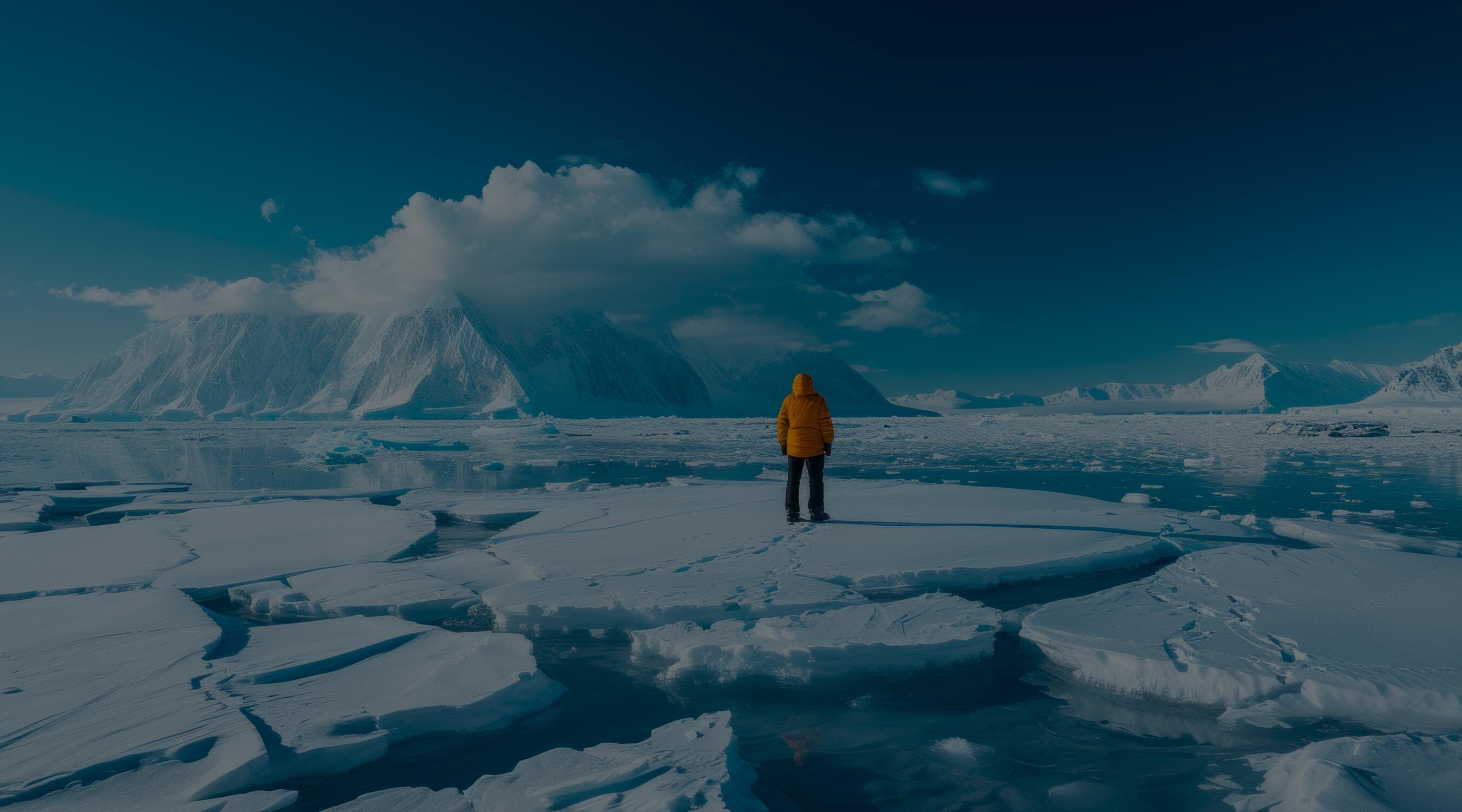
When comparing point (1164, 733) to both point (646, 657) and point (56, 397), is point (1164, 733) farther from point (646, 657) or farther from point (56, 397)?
point (56, 397)

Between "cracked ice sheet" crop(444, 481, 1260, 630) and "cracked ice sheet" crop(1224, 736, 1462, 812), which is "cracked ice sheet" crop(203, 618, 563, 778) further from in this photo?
"cracked ice sheet" crop(1224, 736, 1462, 812)

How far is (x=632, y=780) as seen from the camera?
2.24m

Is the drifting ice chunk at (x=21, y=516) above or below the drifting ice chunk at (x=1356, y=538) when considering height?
below

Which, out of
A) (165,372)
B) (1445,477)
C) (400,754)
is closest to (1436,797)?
(400,754)

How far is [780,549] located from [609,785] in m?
3.43

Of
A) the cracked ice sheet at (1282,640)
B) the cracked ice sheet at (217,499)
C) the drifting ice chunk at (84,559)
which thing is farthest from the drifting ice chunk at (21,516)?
the cracked ice sheet at (1282,640)

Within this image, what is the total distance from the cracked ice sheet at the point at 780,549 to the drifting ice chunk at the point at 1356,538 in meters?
0.52

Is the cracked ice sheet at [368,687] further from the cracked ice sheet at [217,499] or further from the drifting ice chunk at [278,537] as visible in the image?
the cracked ice sheet at [217,499]

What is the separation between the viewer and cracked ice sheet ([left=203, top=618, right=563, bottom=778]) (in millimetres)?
2504

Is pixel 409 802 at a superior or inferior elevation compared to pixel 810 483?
inferior

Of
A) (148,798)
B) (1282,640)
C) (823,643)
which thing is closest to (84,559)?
(148,798)

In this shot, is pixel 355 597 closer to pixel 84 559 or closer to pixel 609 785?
pixel 84 559

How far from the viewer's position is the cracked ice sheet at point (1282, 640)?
275cm

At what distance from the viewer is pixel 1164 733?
2.71 metres
